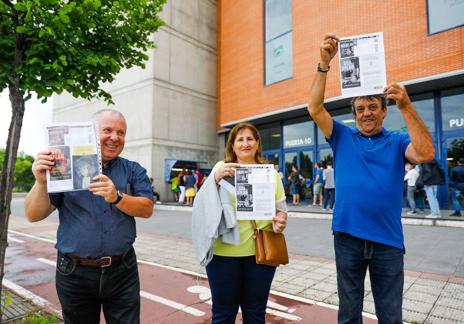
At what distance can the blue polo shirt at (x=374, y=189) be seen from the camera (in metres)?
2.19

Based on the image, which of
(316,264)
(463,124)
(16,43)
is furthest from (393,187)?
(463,124)

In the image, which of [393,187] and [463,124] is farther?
[463,124]

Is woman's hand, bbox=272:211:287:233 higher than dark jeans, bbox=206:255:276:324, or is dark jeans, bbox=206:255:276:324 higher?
woman's hand, bbox=272:211:287:233

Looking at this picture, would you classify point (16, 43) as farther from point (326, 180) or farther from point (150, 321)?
point (326, 180)

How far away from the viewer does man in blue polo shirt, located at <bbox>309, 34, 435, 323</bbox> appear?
2.17 metres

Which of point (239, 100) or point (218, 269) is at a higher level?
point (239, 100)

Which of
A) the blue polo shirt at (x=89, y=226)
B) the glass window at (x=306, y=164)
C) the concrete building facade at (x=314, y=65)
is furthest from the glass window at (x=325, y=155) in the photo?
the blue polo shirt at (x=89, y=226)

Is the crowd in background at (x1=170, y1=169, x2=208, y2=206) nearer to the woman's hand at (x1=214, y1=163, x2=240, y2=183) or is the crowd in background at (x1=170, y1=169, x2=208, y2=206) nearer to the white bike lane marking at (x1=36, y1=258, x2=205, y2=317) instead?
the white bike lane marking at (x1=36, y1=258, x2=205, y2=317)

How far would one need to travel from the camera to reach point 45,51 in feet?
10.1

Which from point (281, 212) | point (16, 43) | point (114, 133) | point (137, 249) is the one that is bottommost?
point (137, 249)

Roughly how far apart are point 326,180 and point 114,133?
11519mm

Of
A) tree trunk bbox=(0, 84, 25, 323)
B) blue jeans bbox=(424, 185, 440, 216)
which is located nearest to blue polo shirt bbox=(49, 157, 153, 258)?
tree trunk bbox=(0, 84, 25, 323)

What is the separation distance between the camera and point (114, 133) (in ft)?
7.10

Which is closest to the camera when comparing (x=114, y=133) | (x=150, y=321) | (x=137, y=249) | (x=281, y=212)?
(x=114, y=133)
